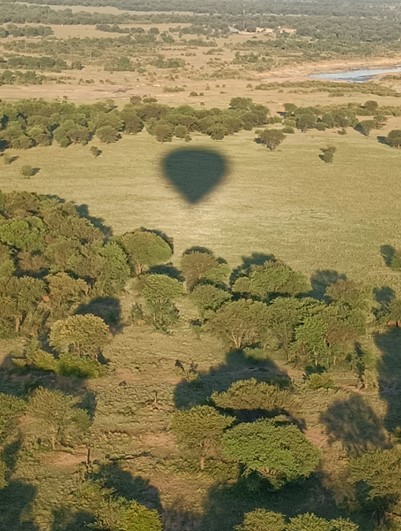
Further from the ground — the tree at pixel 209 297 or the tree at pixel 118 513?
the tree at pixel 118 513

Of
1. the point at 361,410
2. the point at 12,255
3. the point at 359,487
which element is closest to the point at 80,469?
the point at 359,487

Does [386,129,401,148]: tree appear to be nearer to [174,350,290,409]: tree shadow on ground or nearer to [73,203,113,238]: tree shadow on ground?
[73,203,113,238]: tree shadow on ground

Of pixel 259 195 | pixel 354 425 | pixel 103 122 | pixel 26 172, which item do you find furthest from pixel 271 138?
pixel 354 425

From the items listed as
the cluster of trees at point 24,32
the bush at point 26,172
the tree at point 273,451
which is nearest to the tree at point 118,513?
the tree at point 273,451

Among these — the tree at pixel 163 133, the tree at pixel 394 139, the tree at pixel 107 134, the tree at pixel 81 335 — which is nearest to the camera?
the tree at pixel 81 335

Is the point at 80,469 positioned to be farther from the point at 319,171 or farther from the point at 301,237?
the point at 319,171

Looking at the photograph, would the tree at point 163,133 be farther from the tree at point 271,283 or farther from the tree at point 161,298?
the tree at point 271,283
